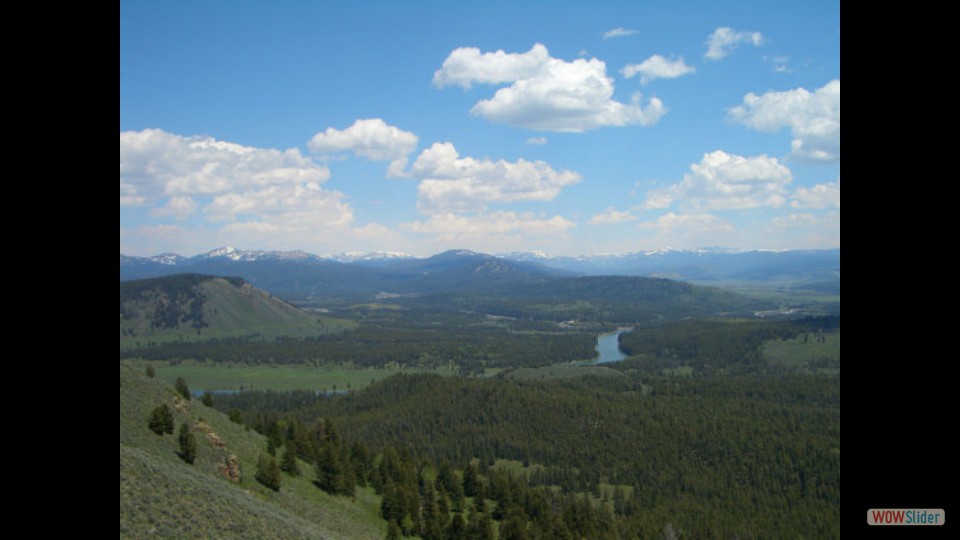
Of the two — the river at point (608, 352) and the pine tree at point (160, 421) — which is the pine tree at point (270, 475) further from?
the river at point (608, 352)

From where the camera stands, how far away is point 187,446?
27.2 m

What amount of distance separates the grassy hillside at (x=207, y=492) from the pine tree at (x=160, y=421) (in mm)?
311

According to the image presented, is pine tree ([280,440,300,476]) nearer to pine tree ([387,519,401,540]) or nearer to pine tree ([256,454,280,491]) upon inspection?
pine tree ([256,454,280,491])

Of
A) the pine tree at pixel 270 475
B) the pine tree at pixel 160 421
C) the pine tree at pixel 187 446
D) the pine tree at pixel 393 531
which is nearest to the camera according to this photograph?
the pine tree at pixel 187 446

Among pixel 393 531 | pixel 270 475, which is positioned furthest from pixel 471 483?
pixel 270 475

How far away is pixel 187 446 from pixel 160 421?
230 centimetres

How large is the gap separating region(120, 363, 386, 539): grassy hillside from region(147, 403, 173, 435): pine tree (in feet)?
1.02

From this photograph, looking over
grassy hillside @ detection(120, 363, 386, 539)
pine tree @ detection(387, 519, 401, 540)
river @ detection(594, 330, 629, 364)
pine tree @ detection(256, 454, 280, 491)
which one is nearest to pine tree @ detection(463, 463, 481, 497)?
grassy hillside @ detection(120, 363, 386, 539)

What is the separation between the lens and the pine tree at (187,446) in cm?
2702

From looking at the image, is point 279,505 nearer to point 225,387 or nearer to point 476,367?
point 225,387

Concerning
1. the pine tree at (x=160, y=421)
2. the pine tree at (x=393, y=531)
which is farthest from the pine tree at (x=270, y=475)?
the pine tree at (x=393, y=531)
